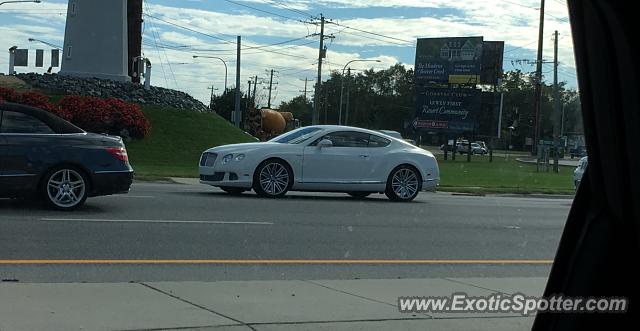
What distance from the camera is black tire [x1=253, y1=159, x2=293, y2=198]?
14734mm

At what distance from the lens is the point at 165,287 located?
21.9 ft

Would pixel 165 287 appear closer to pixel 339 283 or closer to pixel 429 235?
pixel 339 283

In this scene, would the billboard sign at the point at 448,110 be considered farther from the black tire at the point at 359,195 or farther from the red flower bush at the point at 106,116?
the black tire at the point at 359,195

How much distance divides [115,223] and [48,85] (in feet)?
97.7

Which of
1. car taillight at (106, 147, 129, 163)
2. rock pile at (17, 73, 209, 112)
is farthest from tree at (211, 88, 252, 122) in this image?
car taillight at (106, 147, 129, 163)

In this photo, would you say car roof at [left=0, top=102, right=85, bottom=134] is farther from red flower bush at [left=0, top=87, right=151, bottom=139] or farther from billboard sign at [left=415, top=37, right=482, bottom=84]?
billboard sign at [left=415, top=37, right=482, bottom=84]

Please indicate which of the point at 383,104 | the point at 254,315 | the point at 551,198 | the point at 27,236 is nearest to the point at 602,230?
the point at 254,315

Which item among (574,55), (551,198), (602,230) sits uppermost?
(574,55)

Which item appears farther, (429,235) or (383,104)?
(383,104)

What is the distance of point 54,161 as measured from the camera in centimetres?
1114

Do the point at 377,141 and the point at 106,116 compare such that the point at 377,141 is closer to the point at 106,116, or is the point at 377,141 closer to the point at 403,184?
the point at 403,184

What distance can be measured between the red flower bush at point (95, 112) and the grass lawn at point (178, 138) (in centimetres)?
73

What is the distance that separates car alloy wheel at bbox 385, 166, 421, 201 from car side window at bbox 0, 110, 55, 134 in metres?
7.13

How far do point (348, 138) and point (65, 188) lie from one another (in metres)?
6.10
